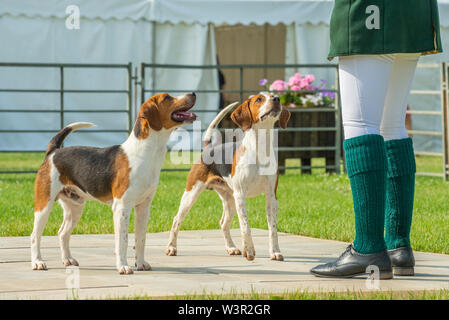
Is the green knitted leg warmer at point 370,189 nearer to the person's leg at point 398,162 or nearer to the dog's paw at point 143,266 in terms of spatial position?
the person's leg at point 398,162

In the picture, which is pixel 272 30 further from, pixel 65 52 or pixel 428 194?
pixel 428 194

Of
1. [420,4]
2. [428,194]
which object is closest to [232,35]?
[428,194]

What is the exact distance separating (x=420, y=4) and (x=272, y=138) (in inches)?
57.6

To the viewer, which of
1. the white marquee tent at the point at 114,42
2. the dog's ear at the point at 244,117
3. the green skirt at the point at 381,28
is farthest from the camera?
the white marquee tent at the point at 114,42

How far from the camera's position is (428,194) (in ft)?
32.4

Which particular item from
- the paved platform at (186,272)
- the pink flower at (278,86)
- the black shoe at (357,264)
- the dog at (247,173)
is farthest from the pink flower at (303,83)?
the black shoe at (357,264)

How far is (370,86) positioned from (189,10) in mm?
11387

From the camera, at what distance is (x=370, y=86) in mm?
4465

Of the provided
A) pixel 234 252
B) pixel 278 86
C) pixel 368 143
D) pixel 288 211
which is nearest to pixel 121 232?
pixel 234 252

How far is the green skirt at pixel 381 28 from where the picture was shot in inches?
174

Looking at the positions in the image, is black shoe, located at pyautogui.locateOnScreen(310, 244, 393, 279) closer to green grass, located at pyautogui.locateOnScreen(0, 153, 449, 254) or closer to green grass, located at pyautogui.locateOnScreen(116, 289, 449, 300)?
green grass, located at pyautogui.locateOnScreen(116, 289, 449, 300)

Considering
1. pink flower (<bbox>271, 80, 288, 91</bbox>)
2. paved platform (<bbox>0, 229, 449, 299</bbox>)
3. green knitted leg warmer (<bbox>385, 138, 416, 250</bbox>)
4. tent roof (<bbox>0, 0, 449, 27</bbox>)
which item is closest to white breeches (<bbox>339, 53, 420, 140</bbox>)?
green knitted leg warmer (<bbox>385, 138, 416, 250</bbox>)

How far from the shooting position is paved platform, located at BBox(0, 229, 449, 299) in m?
4.23
